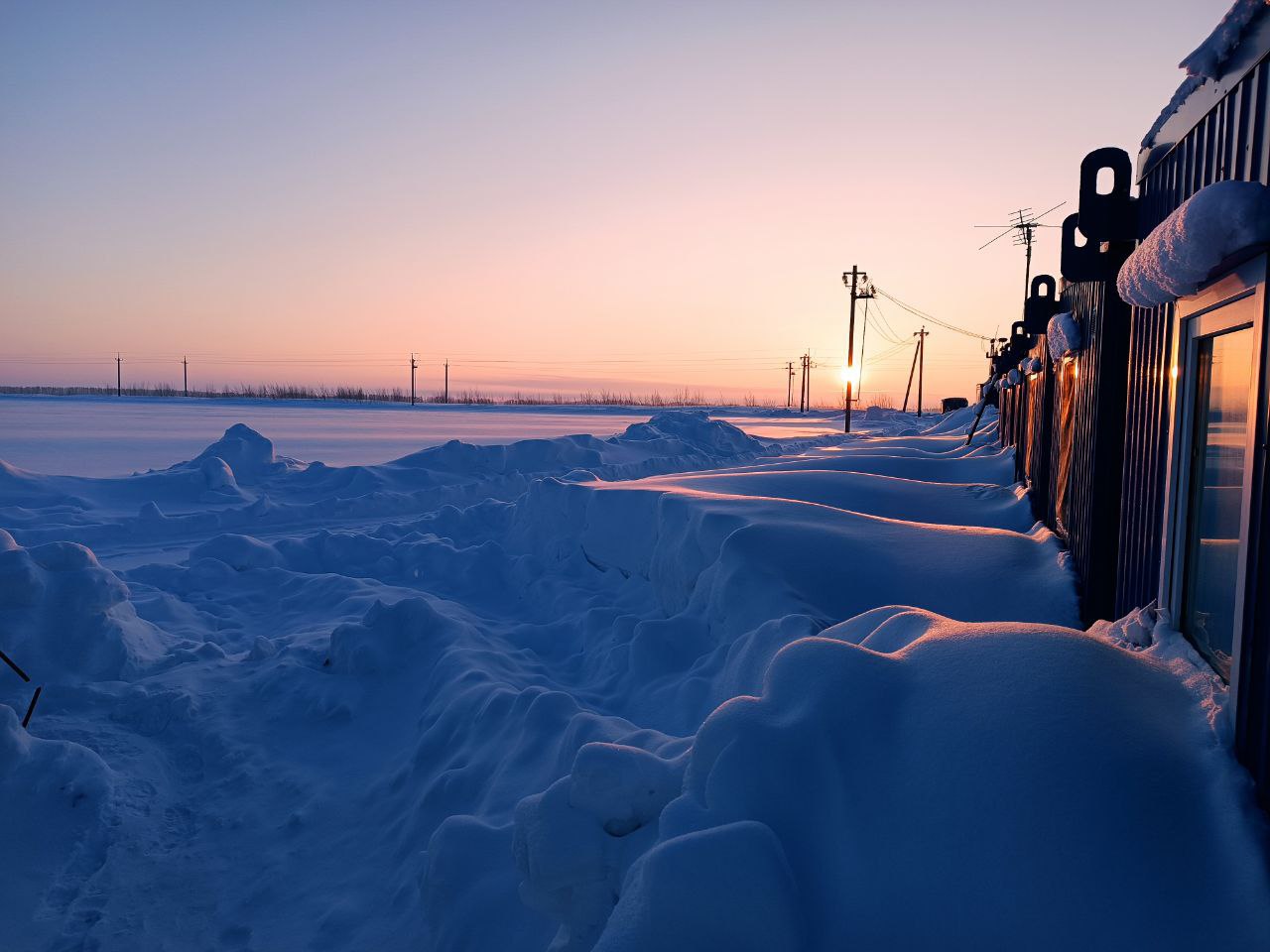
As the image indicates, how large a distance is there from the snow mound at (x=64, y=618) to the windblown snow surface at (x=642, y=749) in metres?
0.02

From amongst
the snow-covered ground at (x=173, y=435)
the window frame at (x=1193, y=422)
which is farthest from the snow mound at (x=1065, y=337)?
the snow-covered ground at (x=173, y=435)

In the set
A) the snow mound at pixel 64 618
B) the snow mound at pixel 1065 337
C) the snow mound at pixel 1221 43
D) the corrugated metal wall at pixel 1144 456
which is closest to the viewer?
the snow mound at pixel 1221 43

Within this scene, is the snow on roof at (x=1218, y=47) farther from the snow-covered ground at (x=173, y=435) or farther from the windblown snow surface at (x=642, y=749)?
the snow-covered ground at (x=173, y=435)

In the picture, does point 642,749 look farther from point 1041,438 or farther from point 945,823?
point 1041,438

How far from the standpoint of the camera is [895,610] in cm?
340

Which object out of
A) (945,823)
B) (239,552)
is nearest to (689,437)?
(239,552)

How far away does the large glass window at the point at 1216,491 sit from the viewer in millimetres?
2674

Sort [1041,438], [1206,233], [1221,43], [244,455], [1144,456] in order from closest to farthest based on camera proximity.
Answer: [1206,233] < [1221,43] < [1144,456] < [1041,438] < [244,455]

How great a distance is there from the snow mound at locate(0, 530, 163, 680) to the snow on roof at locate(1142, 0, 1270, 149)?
6934 mm

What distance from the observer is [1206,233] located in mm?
2357

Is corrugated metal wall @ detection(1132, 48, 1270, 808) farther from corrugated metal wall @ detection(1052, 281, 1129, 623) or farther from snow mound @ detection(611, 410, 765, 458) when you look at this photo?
snow mound @ detection(611, 410, 765, 458)

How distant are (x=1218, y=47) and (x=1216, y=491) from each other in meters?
1.60

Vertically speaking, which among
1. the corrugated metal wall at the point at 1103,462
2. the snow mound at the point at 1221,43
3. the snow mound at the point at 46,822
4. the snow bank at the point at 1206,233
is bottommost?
the snow mound at the point at 46,822

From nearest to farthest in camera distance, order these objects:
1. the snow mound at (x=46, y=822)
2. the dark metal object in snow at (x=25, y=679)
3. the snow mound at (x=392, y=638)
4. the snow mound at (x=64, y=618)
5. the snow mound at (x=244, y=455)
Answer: the snow mound at (x=46, y=822) < the dark metal object in snow at (x=25, y=679) < the snow mound at (x=64, y=618) < the snow mound at (x=392, y=638) < the snow mound at (x=244, y=455)
